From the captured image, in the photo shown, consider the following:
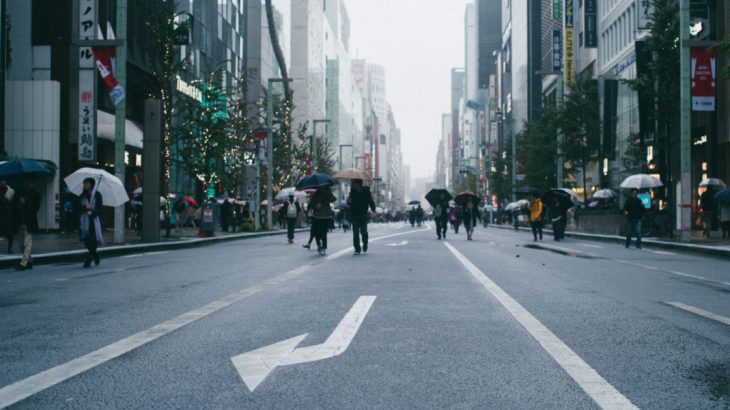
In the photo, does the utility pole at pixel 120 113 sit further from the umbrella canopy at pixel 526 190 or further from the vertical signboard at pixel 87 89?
the umbrella canopy at pixel 526 190

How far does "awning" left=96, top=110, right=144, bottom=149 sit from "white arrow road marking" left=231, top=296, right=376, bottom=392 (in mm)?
27559

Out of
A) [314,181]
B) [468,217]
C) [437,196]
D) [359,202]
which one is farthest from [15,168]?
[468,217]

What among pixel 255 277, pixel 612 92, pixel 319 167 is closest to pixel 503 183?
pixel 319 167

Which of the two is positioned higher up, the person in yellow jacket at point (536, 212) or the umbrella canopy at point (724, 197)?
the umbrella canopy at point (724, 197)

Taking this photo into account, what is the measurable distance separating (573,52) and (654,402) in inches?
2534

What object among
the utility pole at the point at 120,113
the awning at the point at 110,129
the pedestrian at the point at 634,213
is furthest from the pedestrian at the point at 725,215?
the awning at the point at 110,129

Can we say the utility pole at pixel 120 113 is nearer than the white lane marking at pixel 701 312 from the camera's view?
No

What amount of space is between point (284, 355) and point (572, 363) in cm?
189

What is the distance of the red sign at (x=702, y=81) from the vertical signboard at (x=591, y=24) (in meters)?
39.5

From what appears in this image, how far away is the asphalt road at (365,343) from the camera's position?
4.12 m

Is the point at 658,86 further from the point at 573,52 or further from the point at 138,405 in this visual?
the point at 573,52

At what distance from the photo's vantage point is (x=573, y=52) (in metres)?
64.8

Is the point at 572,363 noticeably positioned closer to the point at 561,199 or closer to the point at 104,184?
the point at 104,184

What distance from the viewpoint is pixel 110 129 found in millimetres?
34344
